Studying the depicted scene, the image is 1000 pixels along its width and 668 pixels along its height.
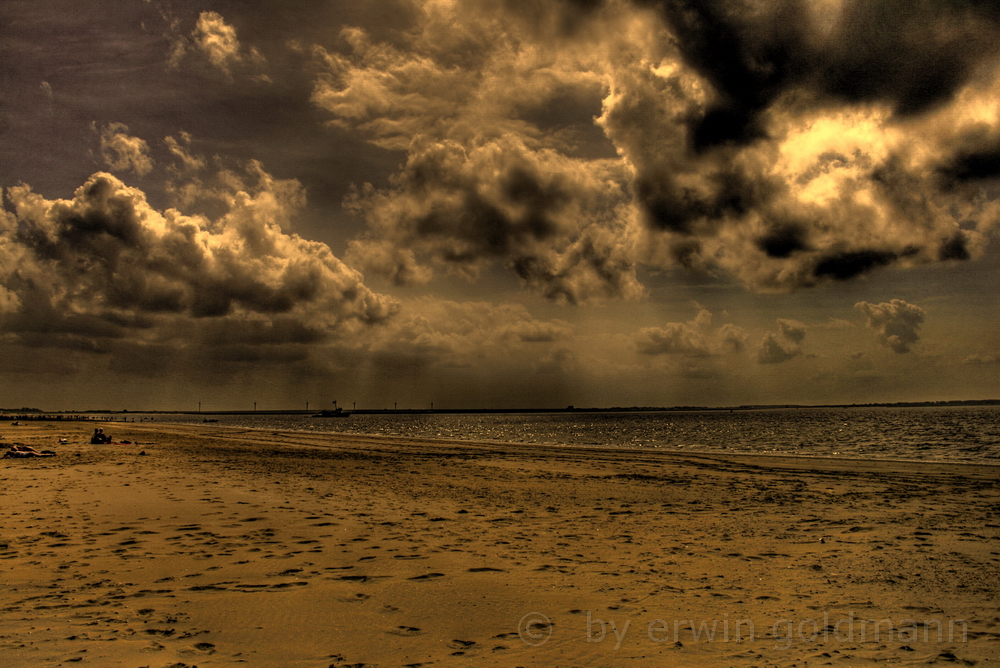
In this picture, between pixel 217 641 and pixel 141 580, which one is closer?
pixel 217 641

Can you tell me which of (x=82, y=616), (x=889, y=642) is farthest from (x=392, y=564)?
(x=889, y=642)

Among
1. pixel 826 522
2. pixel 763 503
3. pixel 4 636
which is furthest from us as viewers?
pixel 763 503

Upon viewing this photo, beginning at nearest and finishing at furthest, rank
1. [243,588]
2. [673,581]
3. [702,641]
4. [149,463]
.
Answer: [702,641] → [243,588] → [673,581] → [149,463]

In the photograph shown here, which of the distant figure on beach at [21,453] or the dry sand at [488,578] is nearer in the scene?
the dry sand at [488,578]

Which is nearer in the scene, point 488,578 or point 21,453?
point 488,578

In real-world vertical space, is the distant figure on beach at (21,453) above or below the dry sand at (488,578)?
below

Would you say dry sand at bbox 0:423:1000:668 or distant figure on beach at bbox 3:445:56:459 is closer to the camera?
dry sand at bbox 0:423:1000:668

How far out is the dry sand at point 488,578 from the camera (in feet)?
19.6

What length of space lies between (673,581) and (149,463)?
76.0ft

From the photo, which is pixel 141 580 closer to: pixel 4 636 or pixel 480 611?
pixel 4 636

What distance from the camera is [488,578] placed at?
827cm

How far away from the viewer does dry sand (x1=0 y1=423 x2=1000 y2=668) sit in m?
5.96

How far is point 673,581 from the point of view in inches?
323

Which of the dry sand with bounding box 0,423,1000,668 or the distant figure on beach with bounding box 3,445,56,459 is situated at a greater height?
the dry sand with bounding box 0,423,1000,668
